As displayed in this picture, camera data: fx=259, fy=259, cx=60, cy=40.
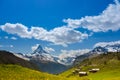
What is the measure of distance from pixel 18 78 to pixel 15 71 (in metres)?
6.04

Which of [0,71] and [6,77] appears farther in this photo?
[0,71]

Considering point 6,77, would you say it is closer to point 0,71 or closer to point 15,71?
point 0,71

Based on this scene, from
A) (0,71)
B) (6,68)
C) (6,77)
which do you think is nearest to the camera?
(6,77)

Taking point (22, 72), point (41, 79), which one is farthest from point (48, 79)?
point (22, 72)

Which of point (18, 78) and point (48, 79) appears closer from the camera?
point (18, 78)

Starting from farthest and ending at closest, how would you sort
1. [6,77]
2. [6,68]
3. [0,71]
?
[6,68]
[0,71]
[6,77]

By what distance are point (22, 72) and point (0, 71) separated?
16.5 ft

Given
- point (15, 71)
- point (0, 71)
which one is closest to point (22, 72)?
point (15, 71)

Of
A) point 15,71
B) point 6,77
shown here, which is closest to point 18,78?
point 6,77

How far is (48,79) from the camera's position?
146 ft

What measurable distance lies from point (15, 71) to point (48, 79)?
6.31 meters

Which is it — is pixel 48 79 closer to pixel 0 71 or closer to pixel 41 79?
pixel 41 79

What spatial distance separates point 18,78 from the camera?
4031 cm

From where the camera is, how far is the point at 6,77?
3934cm
